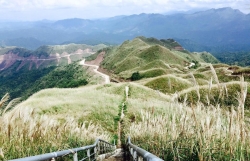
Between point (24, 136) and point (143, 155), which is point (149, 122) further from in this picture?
point (143, 155)

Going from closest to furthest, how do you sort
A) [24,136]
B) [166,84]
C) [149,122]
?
[24,136]
[149,122]
[166,84]

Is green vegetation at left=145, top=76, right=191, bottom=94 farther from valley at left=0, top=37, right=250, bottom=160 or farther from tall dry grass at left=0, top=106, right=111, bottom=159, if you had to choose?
tall dry grass at left=0, top=106, right=111, bottom=159

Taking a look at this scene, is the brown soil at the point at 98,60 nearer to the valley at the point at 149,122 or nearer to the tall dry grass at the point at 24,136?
the valley at the point at 149,122

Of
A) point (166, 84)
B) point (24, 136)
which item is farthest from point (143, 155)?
point (166, 84)

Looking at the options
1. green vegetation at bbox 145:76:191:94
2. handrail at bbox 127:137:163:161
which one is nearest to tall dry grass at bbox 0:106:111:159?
handrail at bbox 127:137:163:161

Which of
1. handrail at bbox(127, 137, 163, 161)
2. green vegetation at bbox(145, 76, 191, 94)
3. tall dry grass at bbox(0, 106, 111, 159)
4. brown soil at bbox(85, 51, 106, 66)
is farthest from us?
brown soil at bbox(85, 51, 106, 66)

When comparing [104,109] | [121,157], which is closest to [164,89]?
[104,109]

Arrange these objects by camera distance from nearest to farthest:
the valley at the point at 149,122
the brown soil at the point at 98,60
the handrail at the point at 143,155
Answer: the handrail at the point at 143,155 < the valley at the point at 149,122 < the brown soil at the point at 98,60

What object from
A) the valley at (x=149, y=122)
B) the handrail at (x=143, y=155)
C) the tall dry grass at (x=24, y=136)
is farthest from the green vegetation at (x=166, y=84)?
the handrail at (x=143, y=155)

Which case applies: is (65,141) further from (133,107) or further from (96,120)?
(133,107)

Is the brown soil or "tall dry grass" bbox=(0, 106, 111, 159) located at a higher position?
"tall dry grass" bbox=(0, 106, 111, 159)

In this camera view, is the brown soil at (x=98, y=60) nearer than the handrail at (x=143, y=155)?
No

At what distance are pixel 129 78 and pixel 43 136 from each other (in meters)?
66.8

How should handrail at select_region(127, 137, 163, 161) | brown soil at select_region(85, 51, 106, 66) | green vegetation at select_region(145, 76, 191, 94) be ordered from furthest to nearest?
1. brown soil at select_region(85, 51, 106, 66)
2. green vegetation at select_region(145, 76, 191, 94)
3. handrail at select_region(127, 137, 163, 161)
